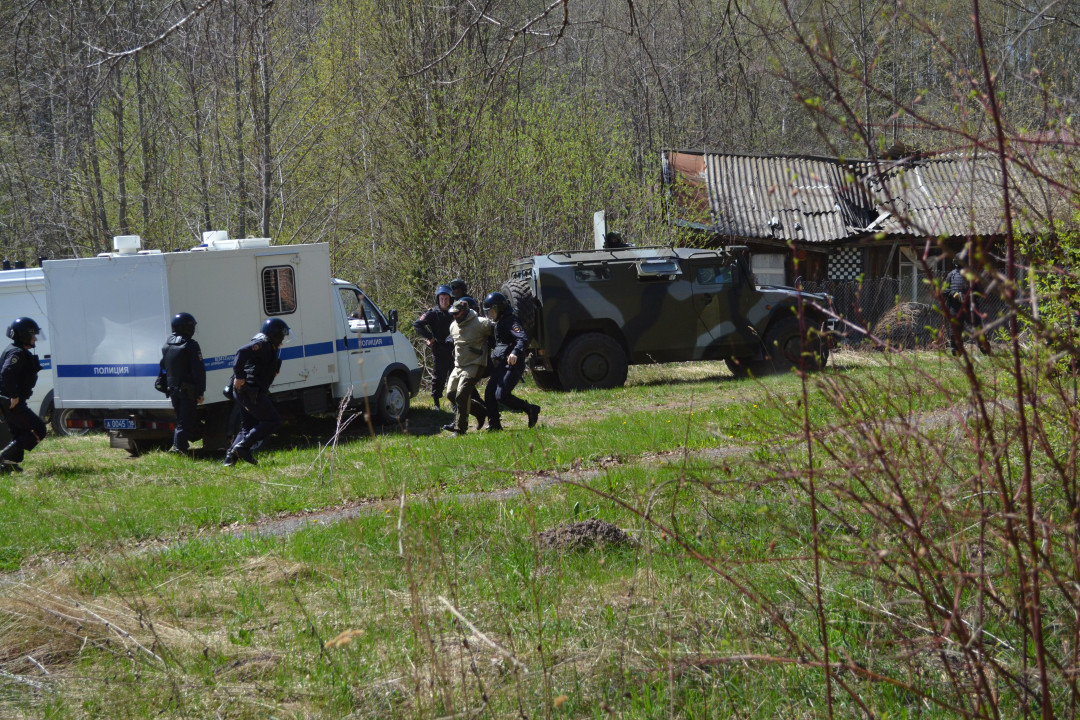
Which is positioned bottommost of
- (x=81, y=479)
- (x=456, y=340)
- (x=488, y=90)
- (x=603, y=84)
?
(x=81, y=479)

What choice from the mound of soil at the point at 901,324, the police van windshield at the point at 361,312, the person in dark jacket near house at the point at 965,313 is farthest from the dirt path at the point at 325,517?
the police van windshield at the point at 361,312

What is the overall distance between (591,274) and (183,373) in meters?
7.31

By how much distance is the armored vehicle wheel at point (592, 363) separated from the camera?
1559cm

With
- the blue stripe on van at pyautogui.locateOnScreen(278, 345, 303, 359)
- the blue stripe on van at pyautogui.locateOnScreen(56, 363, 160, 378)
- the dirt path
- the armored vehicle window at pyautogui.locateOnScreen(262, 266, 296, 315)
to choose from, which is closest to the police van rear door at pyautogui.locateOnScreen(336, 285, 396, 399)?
the blue stripe on van at pyautogui.locateOnScreen(278, 345, 303, 359)

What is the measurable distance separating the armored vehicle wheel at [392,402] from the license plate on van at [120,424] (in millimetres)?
3183

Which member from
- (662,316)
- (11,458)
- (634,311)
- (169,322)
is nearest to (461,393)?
(169,322)

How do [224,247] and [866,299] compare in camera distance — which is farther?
[866,299]

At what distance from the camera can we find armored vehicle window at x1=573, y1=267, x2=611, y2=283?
15.6 metres

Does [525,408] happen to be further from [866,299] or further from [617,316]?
[866,299]

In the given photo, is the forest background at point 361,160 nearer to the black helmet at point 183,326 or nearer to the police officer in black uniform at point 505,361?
the police officer in black uniform at point 505,361

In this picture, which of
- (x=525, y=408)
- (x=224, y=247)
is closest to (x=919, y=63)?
(x=525, y=408)

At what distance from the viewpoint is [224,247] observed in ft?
39.4

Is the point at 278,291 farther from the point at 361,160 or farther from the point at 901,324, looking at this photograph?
the point at 901,324

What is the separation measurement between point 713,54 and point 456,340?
251 inches
